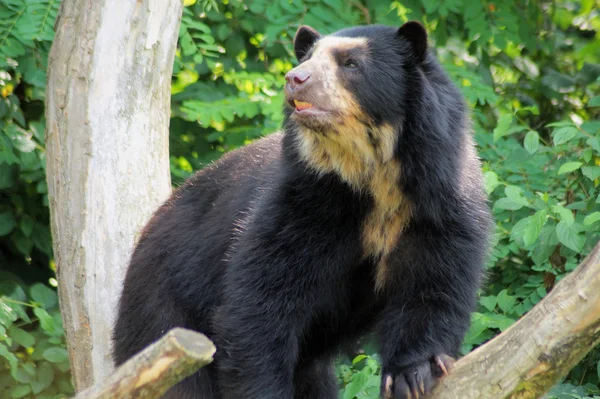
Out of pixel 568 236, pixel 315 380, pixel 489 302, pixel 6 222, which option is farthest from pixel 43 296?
pixel 568 236

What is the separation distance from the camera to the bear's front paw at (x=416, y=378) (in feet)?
11.9

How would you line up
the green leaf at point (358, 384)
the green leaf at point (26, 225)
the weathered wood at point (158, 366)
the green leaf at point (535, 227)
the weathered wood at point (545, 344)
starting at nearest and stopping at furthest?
1. the weathered wood at point (158, 366)
2. the weathered wood at point (545, 344)
3. the green leaf at point (358, 384)
4. the green leaf at point (535, 227)
5. the green leaf at point (26, 225)

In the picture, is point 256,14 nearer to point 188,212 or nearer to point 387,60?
point 188,212

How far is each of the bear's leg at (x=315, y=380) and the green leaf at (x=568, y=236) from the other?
1.38 meters

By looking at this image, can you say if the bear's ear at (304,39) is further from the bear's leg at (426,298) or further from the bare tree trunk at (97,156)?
the bear's leg at (426,298)

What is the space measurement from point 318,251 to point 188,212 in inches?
41.6

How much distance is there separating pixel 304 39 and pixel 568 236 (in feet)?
5.63

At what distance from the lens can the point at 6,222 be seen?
6621 millimetres

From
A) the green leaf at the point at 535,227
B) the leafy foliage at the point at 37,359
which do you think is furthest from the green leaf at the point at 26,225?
the green leaf at the point at 535,227

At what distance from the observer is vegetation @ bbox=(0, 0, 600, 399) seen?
16.5 feet

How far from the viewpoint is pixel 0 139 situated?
602 cm

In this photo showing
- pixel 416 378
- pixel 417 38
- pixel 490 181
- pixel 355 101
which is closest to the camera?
pixel 416 378

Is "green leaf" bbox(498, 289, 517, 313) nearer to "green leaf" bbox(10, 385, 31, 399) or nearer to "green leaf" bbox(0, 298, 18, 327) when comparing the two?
"green leaf" bbox(0, 298, 18, 327)

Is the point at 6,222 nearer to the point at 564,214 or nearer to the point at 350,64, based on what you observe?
the point at 350,64
